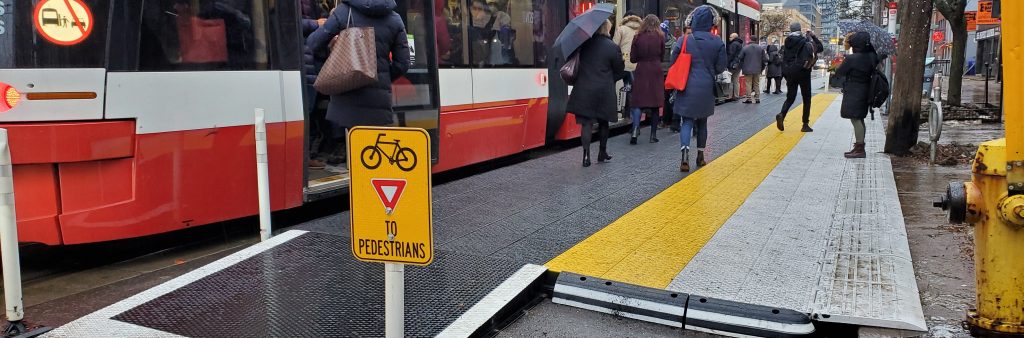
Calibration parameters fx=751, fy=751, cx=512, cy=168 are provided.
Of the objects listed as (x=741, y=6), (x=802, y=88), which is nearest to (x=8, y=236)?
(x=802, y=88)

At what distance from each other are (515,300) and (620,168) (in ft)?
14.7

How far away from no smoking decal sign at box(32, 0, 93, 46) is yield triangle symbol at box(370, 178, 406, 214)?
111 inches

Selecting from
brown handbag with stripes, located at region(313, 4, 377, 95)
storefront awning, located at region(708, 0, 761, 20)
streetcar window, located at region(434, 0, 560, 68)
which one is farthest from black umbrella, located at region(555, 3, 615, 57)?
storefront awning, located at region(708, 0, 761, 20)

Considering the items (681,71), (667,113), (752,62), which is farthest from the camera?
(752,62)

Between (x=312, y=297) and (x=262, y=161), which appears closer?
(x=312, y=297)

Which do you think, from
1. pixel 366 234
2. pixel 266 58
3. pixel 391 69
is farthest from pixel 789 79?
pixel 366 234

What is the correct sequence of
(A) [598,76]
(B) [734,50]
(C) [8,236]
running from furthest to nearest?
(B) [734,50]
(A) [598,76]
(C) [8,236]

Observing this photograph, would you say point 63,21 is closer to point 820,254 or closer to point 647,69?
point 820,254

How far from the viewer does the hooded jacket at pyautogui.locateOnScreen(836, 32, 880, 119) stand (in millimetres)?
8438

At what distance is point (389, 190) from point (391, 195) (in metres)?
0.02

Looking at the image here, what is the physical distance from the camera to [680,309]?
3863 millimetres

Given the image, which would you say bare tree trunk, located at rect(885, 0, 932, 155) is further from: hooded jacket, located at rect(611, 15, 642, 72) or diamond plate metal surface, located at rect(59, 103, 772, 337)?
hooded jacket, located at rect(611, 15, 642, 72)

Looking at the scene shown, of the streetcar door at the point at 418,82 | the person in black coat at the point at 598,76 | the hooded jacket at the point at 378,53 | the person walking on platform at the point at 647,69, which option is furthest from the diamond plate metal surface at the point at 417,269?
the person walking on platform at the point at 647,69

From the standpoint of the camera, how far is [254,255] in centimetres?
479
